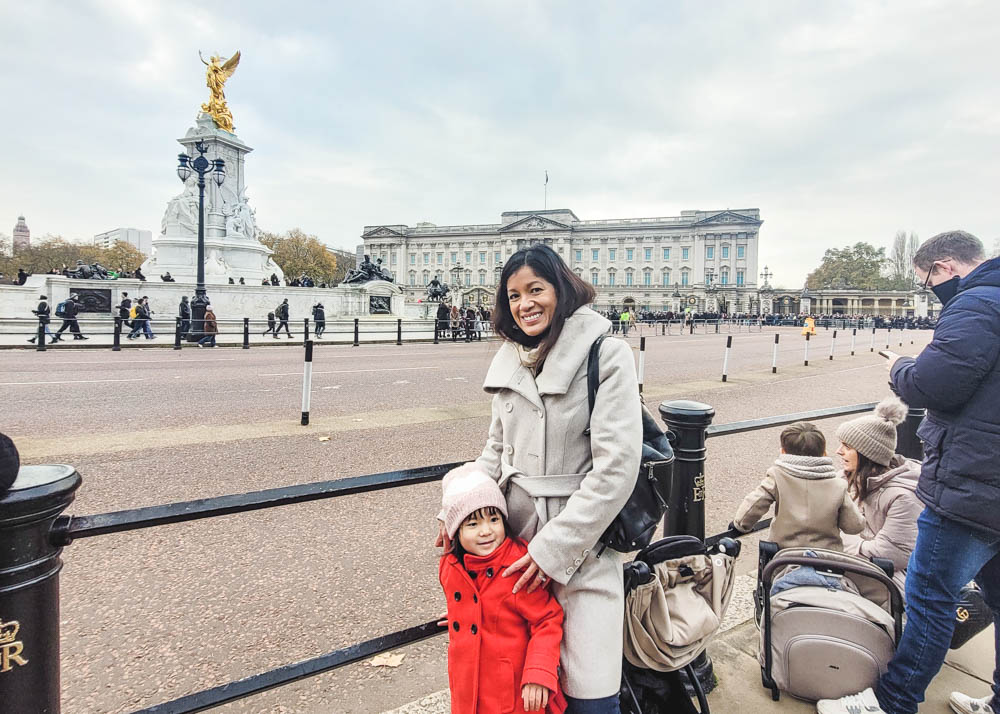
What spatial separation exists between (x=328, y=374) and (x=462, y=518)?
1252cm

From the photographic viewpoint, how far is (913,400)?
7.73 ft

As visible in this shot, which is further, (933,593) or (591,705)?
(933,593)

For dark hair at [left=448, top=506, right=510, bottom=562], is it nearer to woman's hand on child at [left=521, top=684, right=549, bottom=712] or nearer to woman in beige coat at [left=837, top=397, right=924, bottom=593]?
woman's hand on child at [left=521, top=684, right=549, bottom=712]

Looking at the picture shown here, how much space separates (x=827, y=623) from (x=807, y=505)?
660 mm

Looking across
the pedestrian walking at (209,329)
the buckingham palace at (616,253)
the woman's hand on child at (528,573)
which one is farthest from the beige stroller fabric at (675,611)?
the buckingham palace at (616,253)

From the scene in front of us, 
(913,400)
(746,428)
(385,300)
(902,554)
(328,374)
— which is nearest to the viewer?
(913,400)

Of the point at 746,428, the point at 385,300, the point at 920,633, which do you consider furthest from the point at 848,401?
the point at 385,300

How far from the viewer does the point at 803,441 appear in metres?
3.19

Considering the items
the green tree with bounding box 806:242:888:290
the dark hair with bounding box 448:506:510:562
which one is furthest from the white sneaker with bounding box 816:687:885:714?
the green tree with bounding box 806:242:888:290

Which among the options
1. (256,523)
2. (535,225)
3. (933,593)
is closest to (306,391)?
(256,523)

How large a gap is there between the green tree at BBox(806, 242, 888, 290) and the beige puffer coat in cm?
12912

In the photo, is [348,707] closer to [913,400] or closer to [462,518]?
[462,518]

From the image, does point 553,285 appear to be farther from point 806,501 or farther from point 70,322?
point 70,322

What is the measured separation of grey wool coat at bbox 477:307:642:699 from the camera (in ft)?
5.93
